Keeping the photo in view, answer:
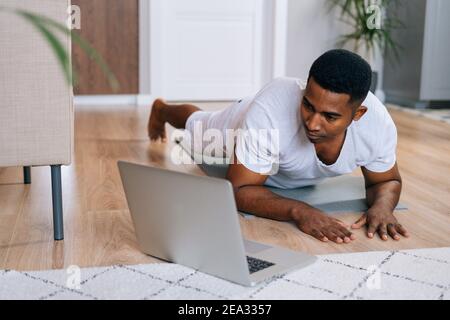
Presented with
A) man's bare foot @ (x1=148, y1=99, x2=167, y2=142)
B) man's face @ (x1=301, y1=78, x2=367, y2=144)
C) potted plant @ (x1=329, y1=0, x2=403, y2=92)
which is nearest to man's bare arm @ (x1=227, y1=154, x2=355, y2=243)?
man's face @ (x1=301, y1=78, x2=367, y2=144)

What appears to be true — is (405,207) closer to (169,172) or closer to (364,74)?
(364,74)

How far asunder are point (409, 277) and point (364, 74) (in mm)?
551

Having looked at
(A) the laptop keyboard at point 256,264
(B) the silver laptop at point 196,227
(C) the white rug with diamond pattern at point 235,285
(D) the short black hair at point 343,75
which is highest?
(D) the short black hair at point 343,75

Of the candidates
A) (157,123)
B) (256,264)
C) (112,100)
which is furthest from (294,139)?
(112,100)

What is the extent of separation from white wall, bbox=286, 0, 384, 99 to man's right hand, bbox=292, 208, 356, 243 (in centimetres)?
370

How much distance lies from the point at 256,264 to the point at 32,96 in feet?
2.23

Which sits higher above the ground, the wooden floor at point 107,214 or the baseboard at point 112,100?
the wooden floor at point 107,214

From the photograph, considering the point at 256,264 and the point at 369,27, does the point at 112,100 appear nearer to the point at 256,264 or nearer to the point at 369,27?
the point at 369,27

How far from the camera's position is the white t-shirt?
192 cm

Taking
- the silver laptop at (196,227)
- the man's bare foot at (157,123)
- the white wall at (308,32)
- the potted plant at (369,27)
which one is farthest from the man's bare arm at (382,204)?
the white wall at (308,32)

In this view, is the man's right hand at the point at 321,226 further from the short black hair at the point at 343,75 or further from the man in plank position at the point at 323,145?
the short black hair at the point at 343,75

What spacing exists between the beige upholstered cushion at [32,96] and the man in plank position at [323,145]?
1.78 ft

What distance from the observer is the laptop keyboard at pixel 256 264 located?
4.85ft

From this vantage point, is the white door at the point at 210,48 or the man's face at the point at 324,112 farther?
the white door at the point at 210,48
